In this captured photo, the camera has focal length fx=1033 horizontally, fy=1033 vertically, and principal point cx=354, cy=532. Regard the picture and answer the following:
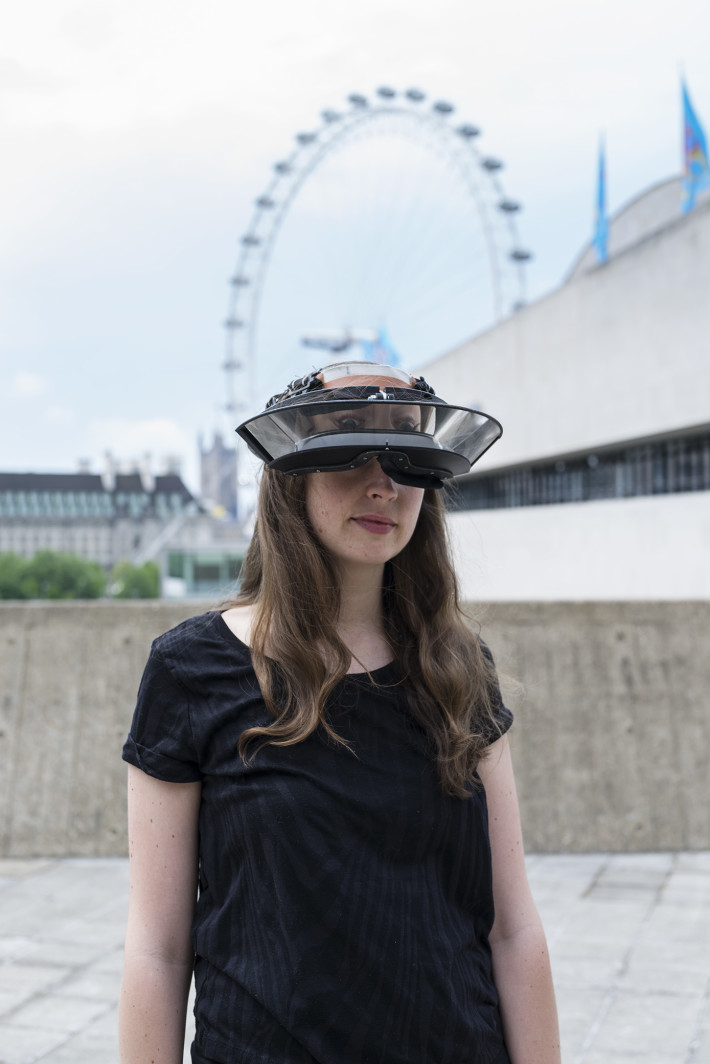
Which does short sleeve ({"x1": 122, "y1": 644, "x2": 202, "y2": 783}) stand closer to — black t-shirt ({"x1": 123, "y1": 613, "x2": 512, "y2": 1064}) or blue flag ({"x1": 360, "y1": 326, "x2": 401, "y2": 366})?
black t-shirt ({"x1": 123, "y1": 613, "x2": 512, "y2": 1064})

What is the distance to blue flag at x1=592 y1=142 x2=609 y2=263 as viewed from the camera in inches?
1139

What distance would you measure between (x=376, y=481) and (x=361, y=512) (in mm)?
49

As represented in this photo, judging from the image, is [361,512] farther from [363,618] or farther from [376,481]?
[363,618]

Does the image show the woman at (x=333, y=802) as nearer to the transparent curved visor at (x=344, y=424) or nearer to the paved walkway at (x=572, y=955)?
the transparent curved visor at (x=344, y=424)

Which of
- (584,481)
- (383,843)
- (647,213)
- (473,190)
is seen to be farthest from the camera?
(473,190)

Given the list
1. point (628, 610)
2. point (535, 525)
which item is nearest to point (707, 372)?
point (535, 525)

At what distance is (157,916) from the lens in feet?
4.65

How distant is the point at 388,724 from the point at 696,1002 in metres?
2.72

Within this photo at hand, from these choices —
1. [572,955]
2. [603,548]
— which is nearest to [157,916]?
[572,955]

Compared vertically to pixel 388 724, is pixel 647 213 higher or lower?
higher

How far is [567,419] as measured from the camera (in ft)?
80.6

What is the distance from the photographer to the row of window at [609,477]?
20.2 m

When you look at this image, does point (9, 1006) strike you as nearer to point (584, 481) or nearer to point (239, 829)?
point (239, 829)

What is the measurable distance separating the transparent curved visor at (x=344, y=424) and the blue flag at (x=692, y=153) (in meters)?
24.8
